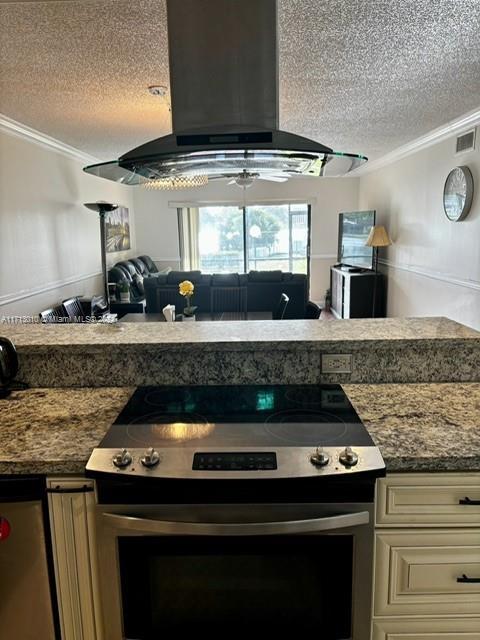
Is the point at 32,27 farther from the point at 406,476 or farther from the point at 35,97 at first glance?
the point at 406,476

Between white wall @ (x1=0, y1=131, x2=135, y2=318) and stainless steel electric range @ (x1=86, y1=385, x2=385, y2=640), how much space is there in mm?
3465

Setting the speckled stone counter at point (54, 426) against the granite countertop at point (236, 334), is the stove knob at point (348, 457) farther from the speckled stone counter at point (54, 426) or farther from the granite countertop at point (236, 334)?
the speckled stone counter at point (54, 426)

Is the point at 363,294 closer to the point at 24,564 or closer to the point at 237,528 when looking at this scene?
the point at 237,528

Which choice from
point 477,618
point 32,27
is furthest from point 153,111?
point 477,618

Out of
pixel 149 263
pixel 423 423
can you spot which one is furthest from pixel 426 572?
pixel 149 263

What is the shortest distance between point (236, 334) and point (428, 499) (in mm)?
874

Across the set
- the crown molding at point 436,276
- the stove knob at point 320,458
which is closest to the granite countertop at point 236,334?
the stove knob at point 320,458

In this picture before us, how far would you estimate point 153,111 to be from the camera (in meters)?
3.80

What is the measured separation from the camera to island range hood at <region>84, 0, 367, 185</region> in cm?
134

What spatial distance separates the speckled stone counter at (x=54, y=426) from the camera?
119 centimetres

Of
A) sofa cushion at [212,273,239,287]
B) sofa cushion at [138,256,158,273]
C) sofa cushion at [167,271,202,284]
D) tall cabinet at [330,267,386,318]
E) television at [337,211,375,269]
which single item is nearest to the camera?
sofa cushion at [167,271,202,284]

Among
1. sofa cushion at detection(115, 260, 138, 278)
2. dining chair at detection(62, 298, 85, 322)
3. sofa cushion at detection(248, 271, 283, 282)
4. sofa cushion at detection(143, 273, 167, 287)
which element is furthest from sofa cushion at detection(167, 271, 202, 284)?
sofa cushion at detection(115, 260, 138, 278)

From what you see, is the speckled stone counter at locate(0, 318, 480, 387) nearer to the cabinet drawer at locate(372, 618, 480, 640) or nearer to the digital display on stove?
the digital display on stove

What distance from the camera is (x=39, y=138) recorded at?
4711 millimetres
